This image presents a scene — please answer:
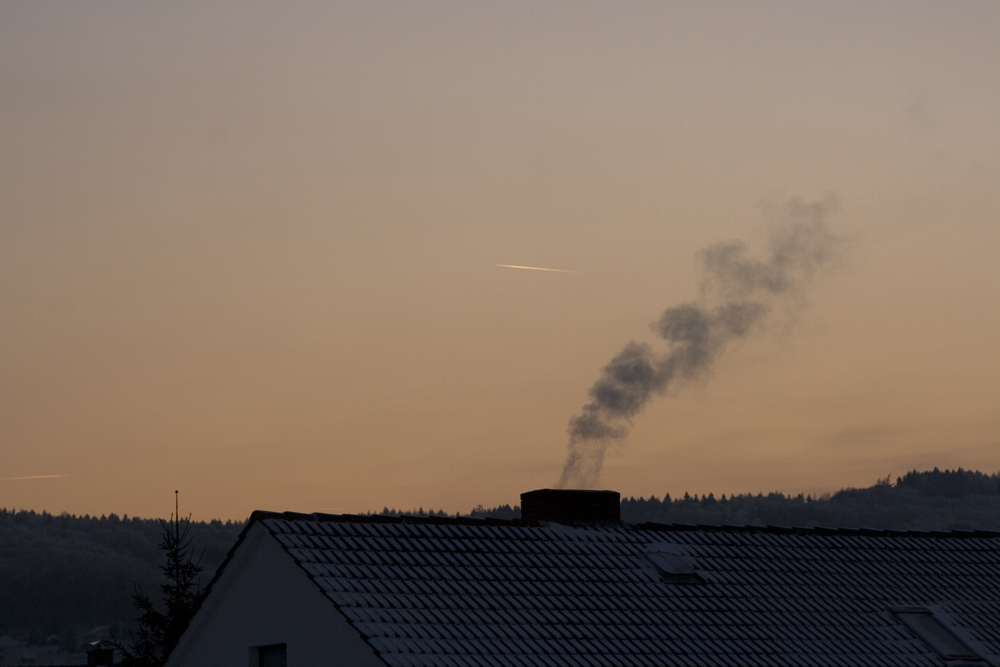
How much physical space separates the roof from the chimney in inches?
23.6

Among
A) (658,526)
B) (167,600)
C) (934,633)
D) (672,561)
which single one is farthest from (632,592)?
(167,600)

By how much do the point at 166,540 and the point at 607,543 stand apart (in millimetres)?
36819

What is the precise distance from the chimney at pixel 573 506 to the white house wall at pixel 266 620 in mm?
5755

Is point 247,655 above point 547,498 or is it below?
below

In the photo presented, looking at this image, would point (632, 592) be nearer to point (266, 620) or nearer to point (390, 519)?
point (390, 519)

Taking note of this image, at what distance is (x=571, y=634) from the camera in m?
21.6

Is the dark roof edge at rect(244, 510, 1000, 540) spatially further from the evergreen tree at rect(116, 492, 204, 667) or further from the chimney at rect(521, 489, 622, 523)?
the evergreen tree at rect(116, 492, 204, 667)

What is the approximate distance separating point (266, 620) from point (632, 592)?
5863mm

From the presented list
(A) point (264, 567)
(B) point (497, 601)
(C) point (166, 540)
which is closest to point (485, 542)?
(B) point (497, 601)

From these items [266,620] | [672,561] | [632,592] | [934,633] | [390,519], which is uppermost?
[390,519]

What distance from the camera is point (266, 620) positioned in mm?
22828

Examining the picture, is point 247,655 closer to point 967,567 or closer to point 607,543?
point 607,543

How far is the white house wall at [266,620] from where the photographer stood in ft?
68.8

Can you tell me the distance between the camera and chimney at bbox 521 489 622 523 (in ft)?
87.0
